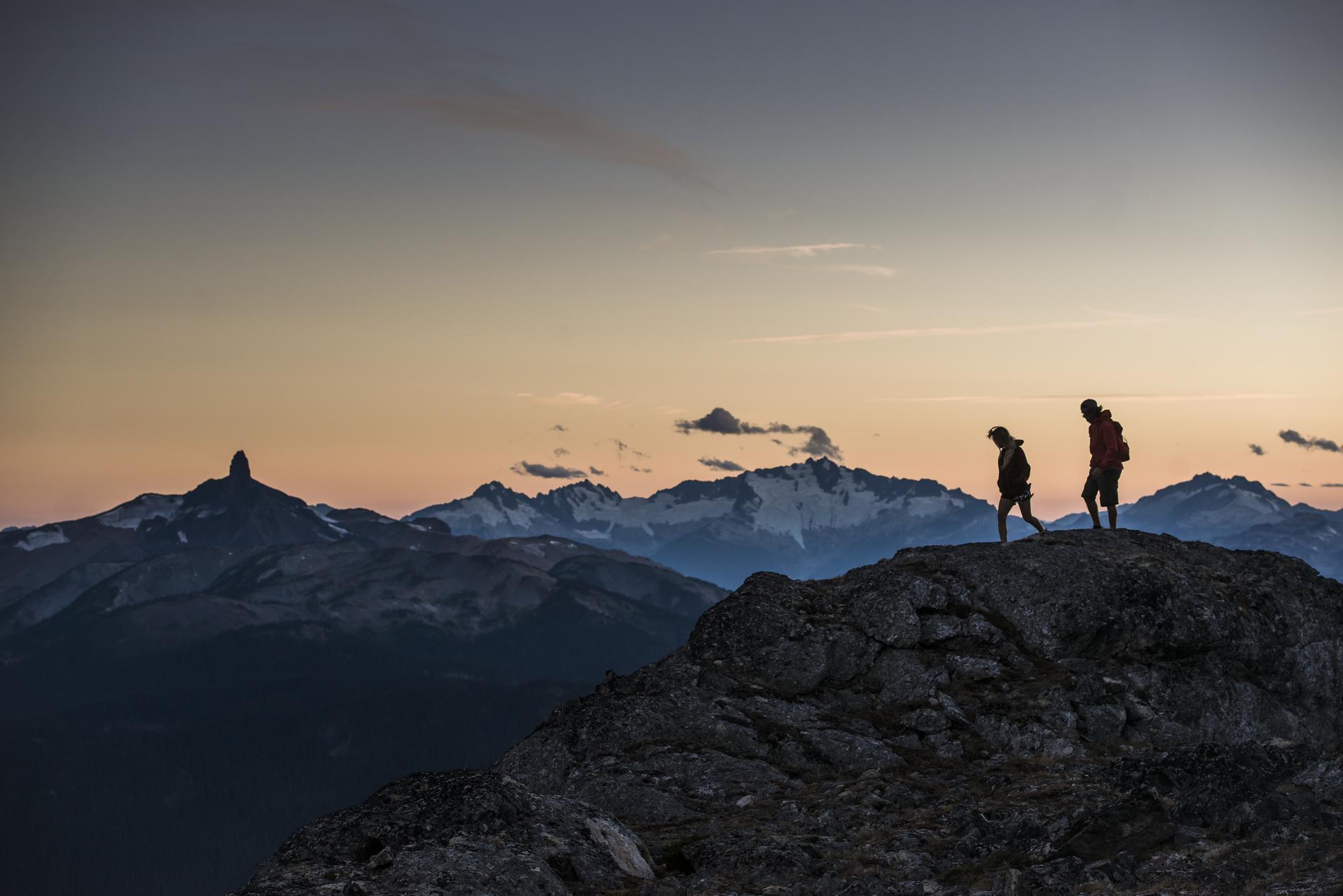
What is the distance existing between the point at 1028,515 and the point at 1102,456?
406 centimetres

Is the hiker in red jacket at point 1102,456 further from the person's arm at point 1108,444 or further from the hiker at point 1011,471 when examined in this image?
the hiker at point 1011,471

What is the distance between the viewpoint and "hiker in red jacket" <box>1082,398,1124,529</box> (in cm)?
4288

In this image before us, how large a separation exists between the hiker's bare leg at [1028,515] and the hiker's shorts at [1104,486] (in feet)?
6.52

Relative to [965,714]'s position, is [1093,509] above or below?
above

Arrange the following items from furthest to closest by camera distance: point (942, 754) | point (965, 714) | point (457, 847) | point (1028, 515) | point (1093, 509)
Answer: point (1028, 515) → point (1093, 509) → point (965, 714) → point (942, 754) → point (457, 847)

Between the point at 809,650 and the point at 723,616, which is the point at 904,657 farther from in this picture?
the point at 723,616

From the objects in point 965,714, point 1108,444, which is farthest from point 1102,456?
point 965,714

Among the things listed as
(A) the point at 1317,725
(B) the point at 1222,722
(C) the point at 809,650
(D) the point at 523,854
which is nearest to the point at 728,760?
(C) the point at 809,650

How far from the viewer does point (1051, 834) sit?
21.6 meters

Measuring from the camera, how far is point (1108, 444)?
4291 cm

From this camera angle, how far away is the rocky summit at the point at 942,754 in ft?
68.1

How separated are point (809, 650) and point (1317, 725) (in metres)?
16.8

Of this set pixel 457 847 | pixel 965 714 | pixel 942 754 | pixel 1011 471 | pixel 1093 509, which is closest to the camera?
pixel 457 847

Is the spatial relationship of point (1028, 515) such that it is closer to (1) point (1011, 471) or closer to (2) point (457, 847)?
(1) point (1011, 471)
